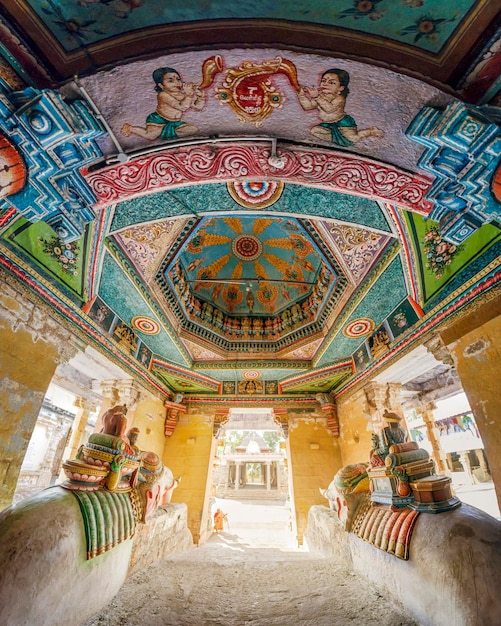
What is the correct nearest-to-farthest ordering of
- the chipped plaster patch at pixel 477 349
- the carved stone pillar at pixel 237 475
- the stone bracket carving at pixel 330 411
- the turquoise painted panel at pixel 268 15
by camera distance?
1. the turquoise painted panel at pixel 268 15
2. the chipped plaster patch at pixel 477 349
3. the stone bracket carving at pixel 330 411
4. the carved stone pillar at pixel 237 475

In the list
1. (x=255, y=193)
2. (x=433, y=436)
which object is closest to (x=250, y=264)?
(x=255, y=193)

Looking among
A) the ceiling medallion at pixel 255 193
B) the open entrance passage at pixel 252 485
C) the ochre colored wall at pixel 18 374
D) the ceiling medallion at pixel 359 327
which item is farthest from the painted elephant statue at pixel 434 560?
the open entrance passage at pixel 252 485

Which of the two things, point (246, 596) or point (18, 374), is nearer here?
point (246, 596)

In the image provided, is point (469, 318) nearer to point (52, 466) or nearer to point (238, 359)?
point (238, 359)

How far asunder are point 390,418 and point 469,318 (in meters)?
1.70

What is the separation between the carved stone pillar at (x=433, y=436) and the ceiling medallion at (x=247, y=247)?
6947 mm

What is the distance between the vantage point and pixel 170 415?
8.05 metres

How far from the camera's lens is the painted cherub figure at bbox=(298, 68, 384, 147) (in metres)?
1.72

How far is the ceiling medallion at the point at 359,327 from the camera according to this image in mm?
5092

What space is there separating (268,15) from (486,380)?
386cm

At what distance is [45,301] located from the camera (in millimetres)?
3479

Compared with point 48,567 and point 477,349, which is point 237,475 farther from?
point 48,567

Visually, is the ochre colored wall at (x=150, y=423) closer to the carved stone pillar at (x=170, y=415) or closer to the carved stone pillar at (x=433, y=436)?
the carved stone pillar at (x=170, y=415)

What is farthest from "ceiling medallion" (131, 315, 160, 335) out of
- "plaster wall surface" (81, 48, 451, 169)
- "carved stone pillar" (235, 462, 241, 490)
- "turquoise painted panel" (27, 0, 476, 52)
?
"carved stone pillar" (235, 462, 241, 490)
